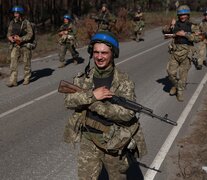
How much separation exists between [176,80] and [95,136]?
613 cm

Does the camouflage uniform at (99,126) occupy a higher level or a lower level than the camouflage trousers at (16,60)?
higher

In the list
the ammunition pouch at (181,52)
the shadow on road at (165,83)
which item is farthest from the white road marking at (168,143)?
the ammunition pouch at (181,52)

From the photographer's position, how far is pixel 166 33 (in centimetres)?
926

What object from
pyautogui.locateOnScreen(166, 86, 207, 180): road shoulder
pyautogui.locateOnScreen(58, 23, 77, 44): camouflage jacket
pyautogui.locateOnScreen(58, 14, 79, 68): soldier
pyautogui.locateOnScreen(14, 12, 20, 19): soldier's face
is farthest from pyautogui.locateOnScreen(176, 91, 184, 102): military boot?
pyautogui.locateOnScreen(58, 23, 77, 44): camouflage jacket

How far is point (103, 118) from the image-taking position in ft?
11.7

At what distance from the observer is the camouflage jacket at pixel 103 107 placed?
3438 millimetres

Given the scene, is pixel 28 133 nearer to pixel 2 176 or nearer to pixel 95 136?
pixel 2 176

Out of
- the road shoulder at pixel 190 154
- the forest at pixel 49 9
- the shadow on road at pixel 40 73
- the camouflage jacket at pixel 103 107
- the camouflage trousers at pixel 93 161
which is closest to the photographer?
the camouflage jacket at pixel 103 107

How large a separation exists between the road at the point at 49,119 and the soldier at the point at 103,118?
5.35ft

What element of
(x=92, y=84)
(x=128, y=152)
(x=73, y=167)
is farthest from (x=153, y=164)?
(x=92, y=84)

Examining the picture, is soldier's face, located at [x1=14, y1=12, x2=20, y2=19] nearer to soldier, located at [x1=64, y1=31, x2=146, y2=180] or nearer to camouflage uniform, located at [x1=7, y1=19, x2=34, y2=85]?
camouflage uniform, located at [x1=7, y1=19, x2=34, y2=85]

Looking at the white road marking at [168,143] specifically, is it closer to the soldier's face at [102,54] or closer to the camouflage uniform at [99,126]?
the camouflage uniform at [99,126]

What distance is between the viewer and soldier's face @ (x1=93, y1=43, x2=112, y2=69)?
347 cm

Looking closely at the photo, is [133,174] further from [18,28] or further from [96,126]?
[18,28]
